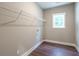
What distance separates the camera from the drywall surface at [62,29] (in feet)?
9.14

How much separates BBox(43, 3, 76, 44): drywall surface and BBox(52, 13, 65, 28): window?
0.11 m

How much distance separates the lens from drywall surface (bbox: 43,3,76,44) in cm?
279

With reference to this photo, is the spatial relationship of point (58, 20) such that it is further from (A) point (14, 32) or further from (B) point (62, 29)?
(A) point (14, 32)

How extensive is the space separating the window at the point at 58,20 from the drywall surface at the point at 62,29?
113mm

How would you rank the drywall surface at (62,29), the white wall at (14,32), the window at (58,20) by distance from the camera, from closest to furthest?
the white wall at (14,32)
the window at (58,20)
the drywall surface at (62,29)

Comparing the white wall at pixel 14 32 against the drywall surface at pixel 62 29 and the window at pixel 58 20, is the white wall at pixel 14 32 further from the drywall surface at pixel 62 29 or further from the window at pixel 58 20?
the window at pixel 58 20

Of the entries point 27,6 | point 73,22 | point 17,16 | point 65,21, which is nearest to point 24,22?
point 17,16

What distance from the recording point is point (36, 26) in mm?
2680

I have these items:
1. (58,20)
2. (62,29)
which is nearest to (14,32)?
(58,20)

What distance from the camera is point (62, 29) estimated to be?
110 inches

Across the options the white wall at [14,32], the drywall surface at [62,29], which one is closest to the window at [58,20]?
the drywall surface at [62,29]

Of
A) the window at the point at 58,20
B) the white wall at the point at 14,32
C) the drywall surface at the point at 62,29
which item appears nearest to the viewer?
the white wall at the point at 14,32

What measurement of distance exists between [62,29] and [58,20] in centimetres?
44

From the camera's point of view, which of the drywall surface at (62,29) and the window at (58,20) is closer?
the window at (58,20)
